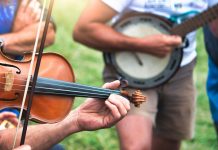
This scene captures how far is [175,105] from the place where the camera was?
3.63 metres

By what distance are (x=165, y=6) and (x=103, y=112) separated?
45.9 inches

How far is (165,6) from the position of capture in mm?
3367

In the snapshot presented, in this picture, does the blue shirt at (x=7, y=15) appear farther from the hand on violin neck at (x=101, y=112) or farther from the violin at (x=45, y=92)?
the hand on violin neck at (x=101, y=112)

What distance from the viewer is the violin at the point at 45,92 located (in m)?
2.30

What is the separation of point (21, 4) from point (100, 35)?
47 cm

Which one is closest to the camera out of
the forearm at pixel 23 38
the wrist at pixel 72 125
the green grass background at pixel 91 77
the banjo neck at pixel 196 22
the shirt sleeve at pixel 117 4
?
the wrist at pixel 72 125

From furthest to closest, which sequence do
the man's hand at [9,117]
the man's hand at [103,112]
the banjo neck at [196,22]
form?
the banjo neck at [196,22]
the man's hand at [9,117]
the man's hand at [103,112]

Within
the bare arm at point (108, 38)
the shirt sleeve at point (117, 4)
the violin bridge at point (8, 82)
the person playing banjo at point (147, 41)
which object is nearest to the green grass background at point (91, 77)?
the person playing banjo at point (147, 41)

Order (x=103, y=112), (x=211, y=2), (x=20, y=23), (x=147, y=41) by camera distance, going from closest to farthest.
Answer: (x=103, y=112), (x=20, y=23), (x=147, y=41), (x=211, y=2)

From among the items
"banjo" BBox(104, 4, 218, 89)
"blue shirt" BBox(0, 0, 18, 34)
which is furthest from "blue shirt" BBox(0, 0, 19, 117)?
"banjo" BBox(104, 4, 218, 89)

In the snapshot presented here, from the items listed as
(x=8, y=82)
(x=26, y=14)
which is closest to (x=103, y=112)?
(x=8, y=82)

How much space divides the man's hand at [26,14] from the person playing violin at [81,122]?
91 centimetres

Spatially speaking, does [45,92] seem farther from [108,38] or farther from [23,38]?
[108,38]

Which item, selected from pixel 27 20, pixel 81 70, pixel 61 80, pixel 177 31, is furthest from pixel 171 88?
pixel 81 70
